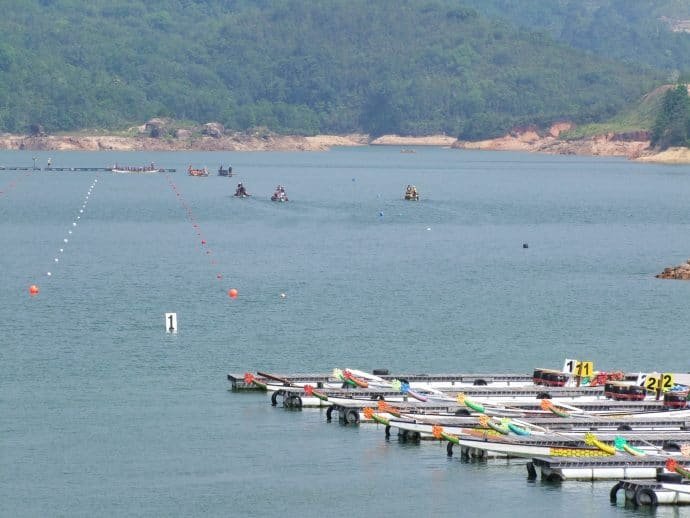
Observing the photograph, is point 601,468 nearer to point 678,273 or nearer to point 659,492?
point 659,492

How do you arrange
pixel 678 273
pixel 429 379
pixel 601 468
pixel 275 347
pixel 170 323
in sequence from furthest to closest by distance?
pixel 678 273 < pixel 170 323 < pixel 275 347 < pixel 429 379 < pixel 601 468

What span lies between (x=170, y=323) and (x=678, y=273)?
1932 inches

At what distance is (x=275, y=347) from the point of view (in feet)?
335

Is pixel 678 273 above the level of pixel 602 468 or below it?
above

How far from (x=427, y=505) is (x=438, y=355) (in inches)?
1316

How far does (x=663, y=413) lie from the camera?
78750 millimetres

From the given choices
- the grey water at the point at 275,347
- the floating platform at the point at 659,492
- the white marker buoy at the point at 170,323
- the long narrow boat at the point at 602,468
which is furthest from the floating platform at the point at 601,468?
the white marker buoy at the point at 170,323

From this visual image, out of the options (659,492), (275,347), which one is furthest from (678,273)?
(659,492)

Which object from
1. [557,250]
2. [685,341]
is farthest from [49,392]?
[557,250]

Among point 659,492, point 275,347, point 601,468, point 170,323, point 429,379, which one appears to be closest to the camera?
point 659,492

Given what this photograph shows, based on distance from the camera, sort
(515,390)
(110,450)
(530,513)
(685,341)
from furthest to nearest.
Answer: (685,341) → (515,390) → (110,450) → (530,513)

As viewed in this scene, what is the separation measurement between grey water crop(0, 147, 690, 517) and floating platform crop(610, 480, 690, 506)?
2.25ft

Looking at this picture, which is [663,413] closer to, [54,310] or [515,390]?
[515,390]

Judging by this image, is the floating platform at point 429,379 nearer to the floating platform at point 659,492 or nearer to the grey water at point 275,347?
the grey water at point 275,347
